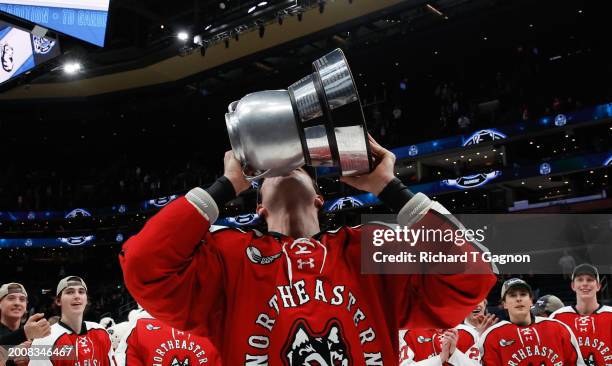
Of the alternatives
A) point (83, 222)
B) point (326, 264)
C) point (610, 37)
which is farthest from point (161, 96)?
point (326, 264)

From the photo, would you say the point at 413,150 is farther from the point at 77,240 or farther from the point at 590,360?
the point at 77,240

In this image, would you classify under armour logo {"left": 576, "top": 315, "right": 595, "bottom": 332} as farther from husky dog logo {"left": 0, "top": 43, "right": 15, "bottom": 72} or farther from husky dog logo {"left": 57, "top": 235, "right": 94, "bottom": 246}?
husky dog logo {"left": 57, "top": 235, "right": 94, "bottom": 246}

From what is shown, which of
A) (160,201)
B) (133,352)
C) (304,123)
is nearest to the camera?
(304,123)

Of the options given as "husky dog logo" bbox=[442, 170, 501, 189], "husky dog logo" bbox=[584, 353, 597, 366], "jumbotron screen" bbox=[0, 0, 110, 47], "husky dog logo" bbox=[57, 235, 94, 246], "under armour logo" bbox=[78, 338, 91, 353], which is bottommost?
"husky dog logo" bbox=[584, 353, 597, 366]

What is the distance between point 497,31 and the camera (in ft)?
63.5

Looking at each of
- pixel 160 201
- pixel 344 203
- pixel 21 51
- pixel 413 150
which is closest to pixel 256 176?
pixel 21 51

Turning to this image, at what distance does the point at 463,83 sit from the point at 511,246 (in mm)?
16366

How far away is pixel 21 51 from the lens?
5.10 m

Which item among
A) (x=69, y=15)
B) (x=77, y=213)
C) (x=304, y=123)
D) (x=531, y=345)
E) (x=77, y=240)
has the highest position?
(x=77, y=213)

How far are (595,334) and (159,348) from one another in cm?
389

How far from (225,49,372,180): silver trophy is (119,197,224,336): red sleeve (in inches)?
8.6

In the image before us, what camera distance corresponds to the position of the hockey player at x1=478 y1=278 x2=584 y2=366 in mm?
5215

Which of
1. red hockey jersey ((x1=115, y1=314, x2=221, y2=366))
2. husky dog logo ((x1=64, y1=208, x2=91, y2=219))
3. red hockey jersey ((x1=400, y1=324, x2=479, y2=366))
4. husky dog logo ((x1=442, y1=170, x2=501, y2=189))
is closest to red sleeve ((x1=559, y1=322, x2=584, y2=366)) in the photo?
red hockey jersey ((x1=400, y1=324, x2=479, y2=366))

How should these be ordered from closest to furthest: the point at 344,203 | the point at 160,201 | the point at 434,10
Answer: the point at 434,10
the point at 344,203
the point at 160,201
